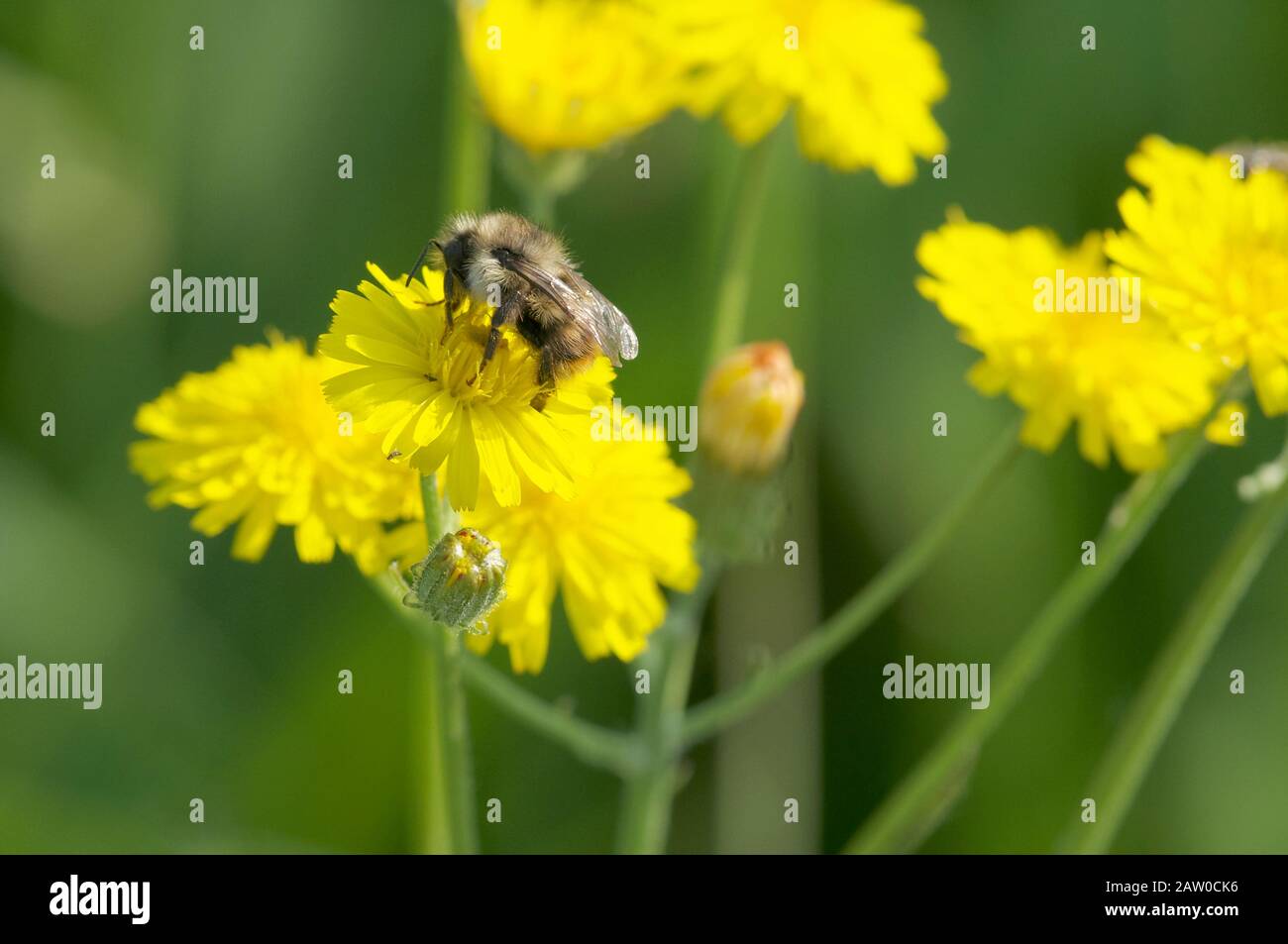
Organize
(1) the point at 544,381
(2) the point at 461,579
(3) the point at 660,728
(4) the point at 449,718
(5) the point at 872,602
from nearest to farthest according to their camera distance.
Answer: (2) the point at 461,579 < (1) the point at 544,381 < (4) the point at 449,718 < (5) the point at 872,602 < (3) the point at 660,728

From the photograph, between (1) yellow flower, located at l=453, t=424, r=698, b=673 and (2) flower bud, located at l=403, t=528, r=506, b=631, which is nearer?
(2) flower bud, located at l=403, t=528, r=506, b=631

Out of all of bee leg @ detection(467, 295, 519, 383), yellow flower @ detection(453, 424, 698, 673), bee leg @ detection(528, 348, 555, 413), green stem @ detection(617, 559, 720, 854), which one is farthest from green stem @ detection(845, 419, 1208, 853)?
bee leg @ detection(467, 295, 519, 383)

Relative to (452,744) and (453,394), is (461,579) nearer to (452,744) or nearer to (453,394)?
(453,394)

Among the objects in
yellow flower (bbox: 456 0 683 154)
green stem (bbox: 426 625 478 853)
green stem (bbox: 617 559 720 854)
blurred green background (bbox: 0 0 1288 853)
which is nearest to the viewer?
green stem (bbox: 426 625 478 853)

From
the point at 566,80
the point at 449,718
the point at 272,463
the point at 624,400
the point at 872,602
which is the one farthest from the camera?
the point at 624,400

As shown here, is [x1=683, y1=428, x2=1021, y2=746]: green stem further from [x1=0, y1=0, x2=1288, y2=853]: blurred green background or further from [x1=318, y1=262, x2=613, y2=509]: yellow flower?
[x1=0, y1=0, x2=1288, y2=853]: blurred green background

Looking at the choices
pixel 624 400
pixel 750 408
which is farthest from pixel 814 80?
pixel 624 400
